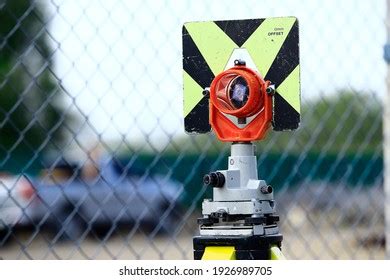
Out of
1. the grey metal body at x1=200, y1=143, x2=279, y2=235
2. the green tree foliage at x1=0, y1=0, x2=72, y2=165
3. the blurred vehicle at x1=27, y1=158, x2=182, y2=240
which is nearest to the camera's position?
the grey metal body at x1=200, y1=143, x2=279, y2=235

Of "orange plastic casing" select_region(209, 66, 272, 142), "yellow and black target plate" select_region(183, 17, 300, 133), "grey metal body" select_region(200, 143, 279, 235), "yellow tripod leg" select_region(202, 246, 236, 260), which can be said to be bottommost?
"yellow tripod leg" select_region(202, 246, 236, 260)

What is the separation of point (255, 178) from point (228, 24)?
1.15ft

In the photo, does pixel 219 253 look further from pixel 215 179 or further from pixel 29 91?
pixel 29 91

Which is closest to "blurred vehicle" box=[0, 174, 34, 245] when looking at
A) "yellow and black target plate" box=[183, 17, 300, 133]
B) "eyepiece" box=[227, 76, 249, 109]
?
"yellow and black target plate" box=[183, 17, 300, 133]

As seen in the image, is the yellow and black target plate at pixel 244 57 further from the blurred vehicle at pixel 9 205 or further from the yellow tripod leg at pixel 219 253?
the blurred vehicle at pixel 9 205

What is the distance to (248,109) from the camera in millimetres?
1854

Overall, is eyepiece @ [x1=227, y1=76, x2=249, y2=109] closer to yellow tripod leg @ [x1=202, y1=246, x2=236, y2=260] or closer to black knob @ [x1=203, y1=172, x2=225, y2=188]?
black knob @ [x1=203, y1=172, x2=225, y2=188]

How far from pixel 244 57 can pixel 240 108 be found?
0.15 metres

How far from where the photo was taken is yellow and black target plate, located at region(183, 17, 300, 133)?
6.26ft

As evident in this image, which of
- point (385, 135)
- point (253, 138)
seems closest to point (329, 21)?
point (385, 135)

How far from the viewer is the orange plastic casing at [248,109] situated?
1855 mm

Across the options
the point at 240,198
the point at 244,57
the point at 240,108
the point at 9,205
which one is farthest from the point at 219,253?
the point at 9,205

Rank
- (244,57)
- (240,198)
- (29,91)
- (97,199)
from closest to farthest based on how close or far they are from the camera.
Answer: (240,198) < (244,57) < (29,91) < (97,199)

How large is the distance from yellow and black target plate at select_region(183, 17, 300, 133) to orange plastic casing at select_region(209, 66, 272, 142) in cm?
4
